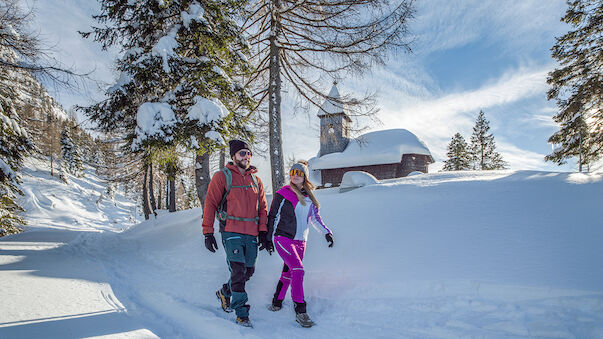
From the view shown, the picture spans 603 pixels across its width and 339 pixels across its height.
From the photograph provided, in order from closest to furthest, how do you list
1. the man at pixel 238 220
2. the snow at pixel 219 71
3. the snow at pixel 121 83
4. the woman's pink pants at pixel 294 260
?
the man at pixel 238 220 < the woman's pink pants at pixel 294 260 < the snow at pixel 219 71 < the snow at pixel 121 83

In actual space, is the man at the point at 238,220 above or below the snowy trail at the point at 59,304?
above

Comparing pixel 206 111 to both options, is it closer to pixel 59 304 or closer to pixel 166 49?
pixel 166 49

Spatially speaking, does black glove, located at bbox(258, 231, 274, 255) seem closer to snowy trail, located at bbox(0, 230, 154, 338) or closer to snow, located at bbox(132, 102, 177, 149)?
snowy trail, located at bbox(0, 230, 154, 338)

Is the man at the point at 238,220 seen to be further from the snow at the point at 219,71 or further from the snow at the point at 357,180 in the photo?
the snow at the point at 357,180

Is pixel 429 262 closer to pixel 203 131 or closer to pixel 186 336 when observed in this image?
pixel 186 336

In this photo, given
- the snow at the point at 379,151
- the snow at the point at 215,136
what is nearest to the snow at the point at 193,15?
the snow at the point at 215,136

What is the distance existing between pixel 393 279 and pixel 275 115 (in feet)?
16.6

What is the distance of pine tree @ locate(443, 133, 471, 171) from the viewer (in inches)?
1127

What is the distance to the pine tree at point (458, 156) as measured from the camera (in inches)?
1127

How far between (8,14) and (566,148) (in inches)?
856

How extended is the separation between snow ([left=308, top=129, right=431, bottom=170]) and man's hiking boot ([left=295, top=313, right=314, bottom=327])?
1764 centimetres

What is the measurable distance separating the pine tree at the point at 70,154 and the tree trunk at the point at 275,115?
5508 centimetres

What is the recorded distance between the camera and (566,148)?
14.1 m

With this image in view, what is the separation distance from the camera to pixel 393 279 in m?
3.69
